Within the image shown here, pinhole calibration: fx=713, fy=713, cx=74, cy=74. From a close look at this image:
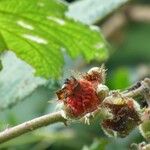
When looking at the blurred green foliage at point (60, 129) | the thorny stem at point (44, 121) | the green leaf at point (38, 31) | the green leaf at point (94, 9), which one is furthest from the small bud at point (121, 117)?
the blurred green foliage at point (60, 129)

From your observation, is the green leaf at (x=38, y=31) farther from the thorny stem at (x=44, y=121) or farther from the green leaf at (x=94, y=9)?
the thorny stem at (x=44, y=121)

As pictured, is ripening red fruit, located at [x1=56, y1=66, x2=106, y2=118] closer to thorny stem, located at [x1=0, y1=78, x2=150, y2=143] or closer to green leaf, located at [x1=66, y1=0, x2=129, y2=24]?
thorny stem, located at [x1=0, y1=78, x2=150, y2=143]

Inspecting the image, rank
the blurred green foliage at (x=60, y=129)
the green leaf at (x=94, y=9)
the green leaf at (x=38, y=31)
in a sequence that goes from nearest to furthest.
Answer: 1. the green leaf at (x=38, y=31)
2. the green leaf at (x=94, y=9)
3. the blurred green foliage at (x=60, y=129)

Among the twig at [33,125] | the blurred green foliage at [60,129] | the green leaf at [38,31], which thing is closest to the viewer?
the twig at [33,125]

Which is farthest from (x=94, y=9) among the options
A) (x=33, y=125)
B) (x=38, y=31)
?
(x=33, y=125)

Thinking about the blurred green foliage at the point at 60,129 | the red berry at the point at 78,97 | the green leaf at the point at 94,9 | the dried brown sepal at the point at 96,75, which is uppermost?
the dried brown sepal at the point at 96,75

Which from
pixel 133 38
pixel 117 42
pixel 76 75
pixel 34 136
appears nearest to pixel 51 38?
pixel 76 75

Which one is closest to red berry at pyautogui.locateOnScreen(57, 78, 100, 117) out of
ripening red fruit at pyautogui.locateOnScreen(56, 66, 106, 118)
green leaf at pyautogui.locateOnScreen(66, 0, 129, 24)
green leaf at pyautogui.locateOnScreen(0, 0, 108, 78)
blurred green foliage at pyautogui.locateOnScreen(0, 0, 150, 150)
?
ripening red fruit at pyautogui.locateOnScreen(56, 66, 106, 118)
